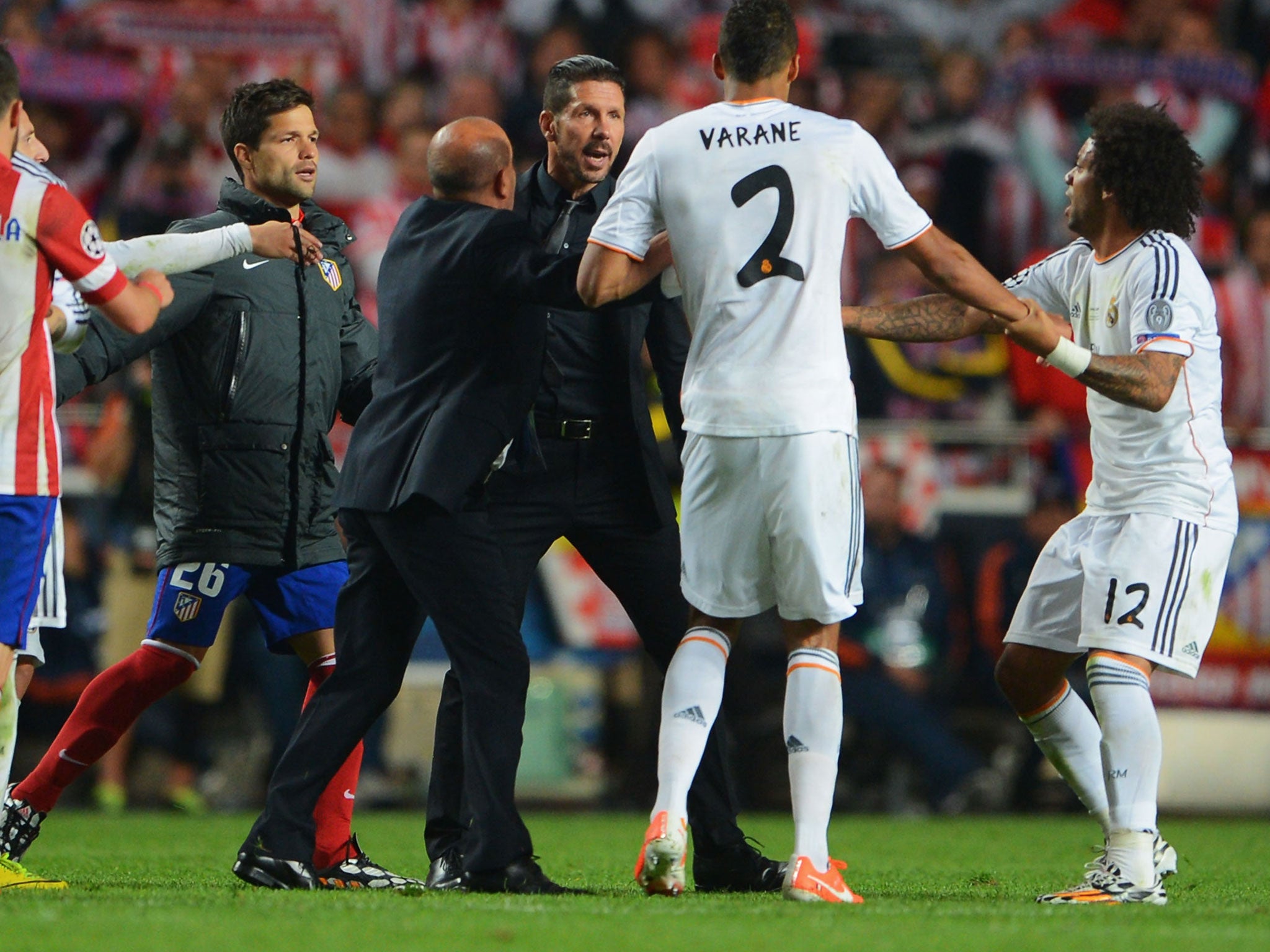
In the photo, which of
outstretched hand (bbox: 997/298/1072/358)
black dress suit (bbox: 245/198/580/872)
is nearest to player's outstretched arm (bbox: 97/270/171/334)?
black dress suit (bbox: 245/198/580/872)

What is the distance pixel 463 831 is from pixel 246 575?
112cm

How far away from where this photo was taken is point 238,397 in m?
5.70

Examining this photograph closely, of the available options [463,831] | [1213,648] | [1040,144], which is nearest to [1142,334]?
[463,831]

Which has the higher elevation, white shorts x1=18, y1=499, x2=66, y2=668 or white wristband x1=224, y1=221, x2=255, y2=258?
white wristband x1=224, y1=221, x2=255, y2=258

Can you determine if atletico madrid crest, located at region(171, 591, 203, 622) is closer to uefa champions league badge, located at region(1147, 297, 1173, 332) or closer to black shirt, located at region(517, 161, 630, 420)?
black shirt, located at region(517, 161, 630, 420)

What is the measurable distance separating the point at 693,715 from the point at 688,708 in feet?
0.09

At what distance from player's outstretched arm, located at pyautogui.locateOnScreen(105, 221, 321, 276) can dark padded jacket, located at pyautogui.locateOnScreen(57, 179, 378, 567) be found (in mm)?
378

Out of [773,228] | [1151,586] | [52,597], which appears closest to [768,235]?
[773,228]

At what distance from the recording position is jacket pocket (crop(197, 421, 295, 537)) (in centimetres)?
568

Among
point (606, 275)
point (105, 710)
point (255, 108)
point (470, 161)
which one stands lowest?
point (105, 710)

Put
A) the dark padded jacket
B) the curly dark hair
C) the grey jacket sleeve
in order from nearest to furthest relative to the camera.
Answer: the curly dark hair → the dark padded jacket → the grey jacket sleeve

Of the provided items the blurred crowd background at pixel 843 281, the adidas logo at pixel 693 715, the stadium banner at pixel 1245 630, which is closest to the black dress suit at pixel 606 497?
the adidas logo at pixel 693 715

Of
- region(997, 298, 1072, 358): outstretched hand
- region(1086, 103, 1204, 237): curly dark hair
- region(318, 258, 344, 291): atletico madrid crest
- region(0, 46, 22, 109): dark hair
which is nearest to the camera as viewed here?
region(0, 46, 22, 109): dark hair

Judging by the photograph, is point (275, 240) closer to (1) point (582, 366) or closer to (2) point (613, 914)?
(1) point (582, 366)
